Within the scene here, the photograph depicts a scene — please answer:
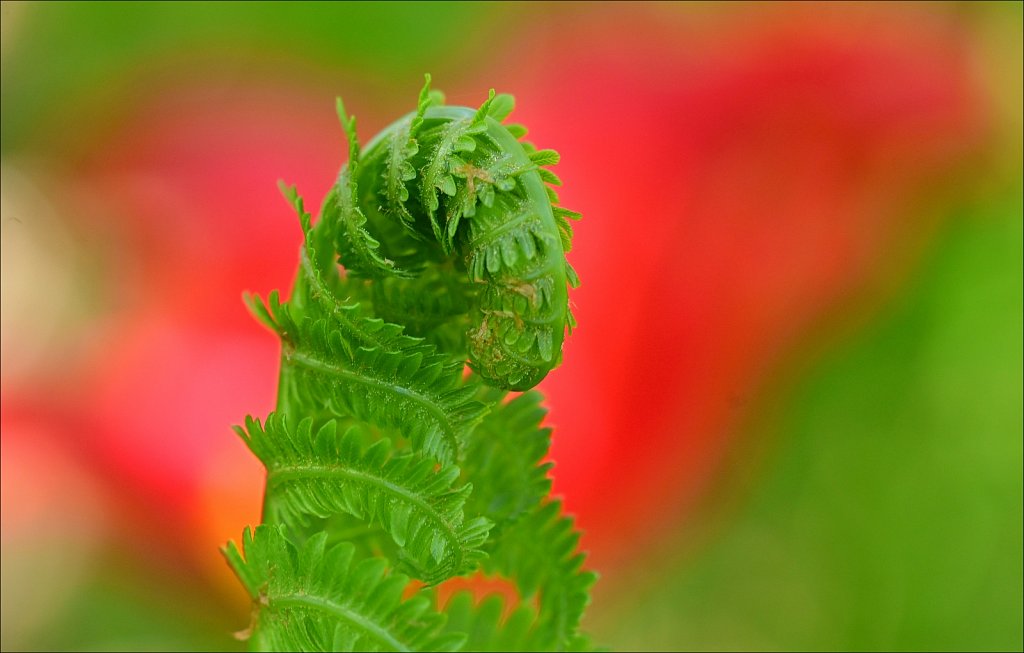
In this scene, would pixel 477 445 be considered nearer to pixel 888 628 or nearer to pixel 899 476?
pixel 888 628

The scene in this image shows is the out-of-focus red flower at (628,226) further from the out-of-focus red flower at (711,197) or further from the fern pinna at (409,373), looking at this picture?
the fern pinna at (409,373)

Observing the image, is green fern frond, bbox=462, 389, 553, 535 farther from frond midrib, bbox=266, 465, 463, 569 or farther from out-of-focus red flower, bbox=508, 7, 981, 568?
out-of-focus red flower, bbox=508, 7, 981, 568

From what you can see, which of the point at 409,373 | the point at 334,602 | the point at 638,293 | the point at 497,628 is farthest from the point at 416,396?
the point at 638,293

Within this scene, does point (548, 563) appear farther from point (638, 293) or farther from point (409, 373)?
point (638, 293)

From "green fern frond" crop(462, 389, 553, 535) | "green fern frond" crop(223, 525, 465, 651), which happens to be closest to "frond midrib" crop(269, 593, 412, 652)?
"green fern frond" crop(223, 525, 465, 651)

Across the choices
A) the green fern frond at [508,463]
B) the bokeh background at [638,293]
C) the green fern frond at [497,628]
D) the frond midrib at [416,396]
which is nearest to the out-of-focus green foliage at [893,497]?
the bokeh background at [638,293]

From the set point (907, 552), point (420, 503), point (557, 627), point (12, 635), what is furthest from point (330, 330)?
point (907, 552)

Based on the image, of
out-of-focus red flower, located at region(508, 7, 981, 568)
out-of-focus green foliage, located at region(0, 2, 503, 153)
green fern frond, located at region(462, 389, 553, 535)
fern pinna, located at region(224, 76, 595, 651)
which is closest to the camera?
fern pinna, located at region(224, 76, 595, 651)
